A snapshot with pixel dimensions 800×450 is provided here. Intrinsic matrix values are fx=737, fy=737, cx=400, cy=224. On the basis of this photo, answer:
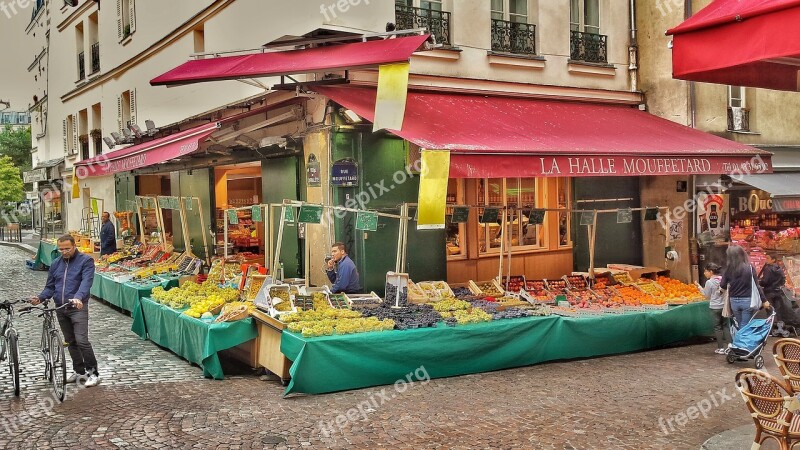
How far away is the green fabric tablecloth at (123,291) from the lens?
43.5 feet

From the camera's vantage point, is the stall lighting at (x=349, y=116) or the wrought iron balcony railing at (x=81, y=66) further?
the wrought iron balcony railing at (x=81, y=66)

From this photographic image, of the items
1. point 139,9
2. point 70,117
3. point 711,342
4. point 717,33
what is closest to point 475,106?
point 711,342

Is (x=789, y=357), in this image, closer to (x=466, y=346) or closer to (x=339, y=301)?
(x=466, y=346)

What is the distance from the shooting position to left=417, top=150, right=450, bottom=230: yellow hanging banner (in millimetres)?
8891

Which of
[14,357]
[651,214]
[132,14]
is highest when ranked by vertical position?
[132,14]

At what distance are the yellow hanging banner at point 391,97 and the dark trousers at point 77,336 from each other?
4.25 metres

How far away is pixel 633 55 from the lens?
15.0 meters

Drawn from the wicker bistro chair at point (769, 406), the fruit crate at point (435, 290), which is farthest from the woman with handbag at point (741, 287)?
the wicker bistro chair at point (769, 406)

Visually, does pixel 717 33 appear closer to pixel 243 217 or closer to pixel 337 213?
pixel 337 213

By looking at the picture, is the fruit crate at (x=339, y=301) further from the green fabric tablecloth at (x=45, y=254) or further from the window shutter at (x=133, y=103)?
the green fabric tablecloth at (x=45, y=254)

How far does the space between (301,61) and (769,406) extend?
7615mm

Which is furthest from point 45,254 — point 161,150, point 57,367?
point 57,367

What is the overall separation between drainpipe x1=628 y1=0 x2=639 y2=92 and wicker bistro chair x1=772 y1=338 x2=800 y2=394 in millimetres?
9320

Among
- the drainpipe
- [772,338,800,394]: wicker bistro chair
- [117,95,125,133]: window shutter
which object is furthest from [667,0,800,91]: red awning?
[117,95,125,133]: window shutter
